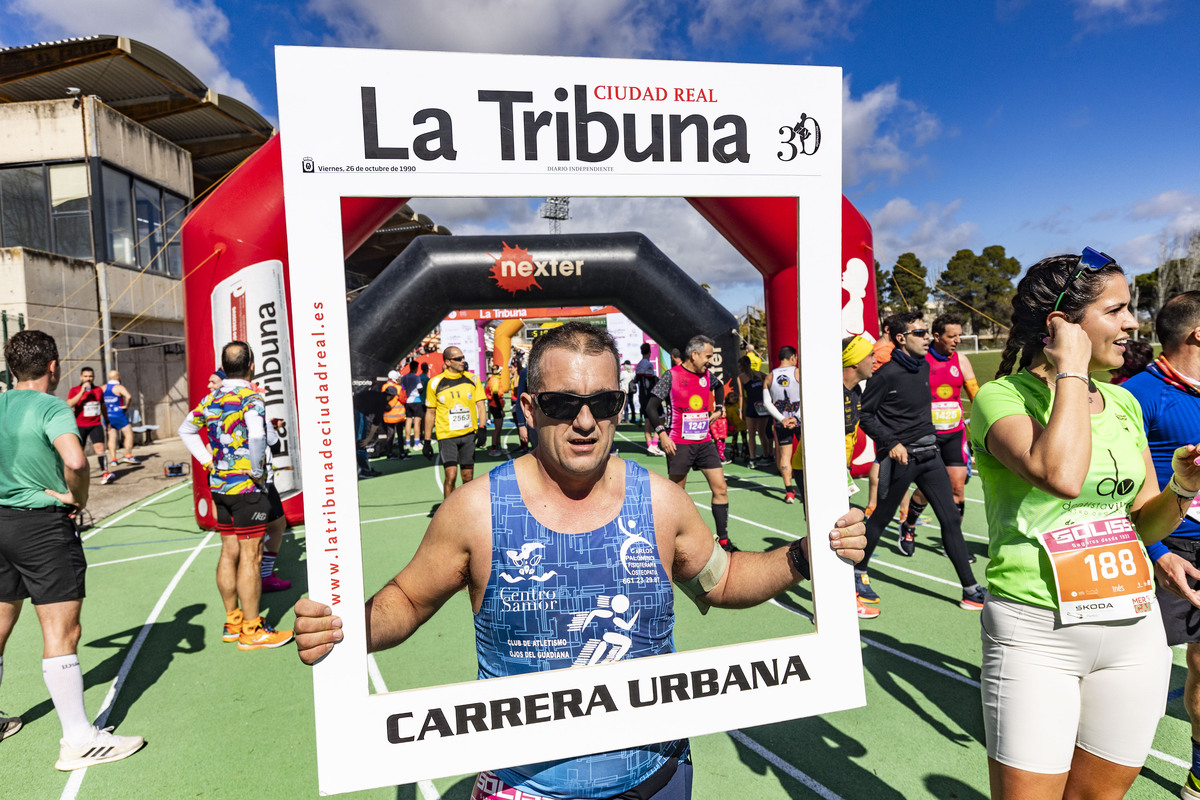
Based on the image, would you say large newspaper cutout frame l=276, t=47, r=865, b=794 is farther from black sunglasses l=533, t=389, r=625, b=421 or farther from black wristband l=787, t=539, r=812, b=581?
black sunglasses l=533, t=389, r=625, b=421

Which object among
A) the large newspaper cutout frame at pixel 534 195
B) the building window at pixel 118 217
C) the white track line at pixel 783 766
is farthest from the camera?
the building window at pixel 118 217

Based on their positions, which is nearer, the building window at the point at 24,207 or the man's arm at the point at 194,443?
the man's arm at the point at 194,443

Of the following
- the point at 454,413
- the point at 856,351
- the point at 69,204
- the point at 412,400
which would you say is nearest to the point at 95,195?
the point at 69,204

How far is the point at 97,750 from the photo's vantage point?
3.15m

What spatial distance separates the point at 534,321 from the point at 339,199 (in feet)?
77.7

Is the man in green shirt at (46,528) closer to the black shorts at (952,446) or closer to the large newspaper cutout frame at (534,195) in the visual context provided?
the large newspaper cutout frame at (534,195)

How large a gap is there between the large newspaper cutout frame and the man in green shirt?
2.71 metres

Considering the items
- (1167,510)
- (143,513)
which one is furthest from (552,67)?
(143,513)

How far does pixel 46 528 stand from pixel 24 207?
53.8ft

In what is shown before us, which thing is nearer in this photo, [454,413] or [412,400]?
[454,413]

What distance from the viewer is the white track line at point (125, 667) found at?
9.73 feet

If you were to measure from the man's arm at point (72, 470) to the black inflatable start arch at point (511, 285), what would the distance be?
697cm

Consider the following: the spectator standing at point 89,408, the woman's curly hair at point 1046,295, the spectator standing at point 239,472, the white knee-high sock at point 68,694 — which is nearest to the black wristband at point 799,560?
the woman's curly hair at point 1046,295

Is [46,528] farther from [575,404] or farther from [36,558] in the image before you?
[575,404]
